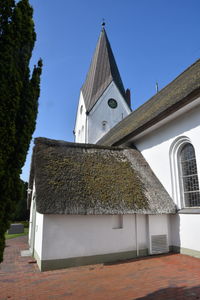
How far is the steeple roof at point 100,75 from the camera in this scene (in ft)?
79.8

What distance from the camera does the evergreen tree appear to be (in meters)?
4.24

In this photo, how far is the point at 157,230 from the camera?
853 cm

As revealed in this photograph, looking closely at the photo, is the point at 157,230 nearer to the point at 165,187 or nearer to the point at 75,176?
the point at 165,187

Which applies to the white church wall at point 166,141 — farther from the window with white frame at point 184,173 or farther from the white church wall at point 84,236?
the white church wall at point 84,236

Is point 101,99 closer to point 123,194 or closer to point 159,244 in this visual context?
point 123,194

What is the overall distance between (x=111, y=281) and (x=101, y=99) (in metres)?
20.6

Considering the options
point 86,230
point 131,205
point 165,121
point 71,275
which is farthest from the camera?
point 165,121

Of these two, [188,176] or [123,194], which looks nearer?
[123,194]

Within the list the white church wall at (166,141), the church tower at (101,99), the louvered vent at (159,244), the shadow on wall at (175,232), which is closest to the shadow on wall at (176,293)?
the louvered vent at (159,244)

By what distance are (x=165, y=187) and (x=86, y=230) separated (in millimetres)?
4172

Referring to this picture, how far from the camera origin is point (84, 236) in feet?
23.8

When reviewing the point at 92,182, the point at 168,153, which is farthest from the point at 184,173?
the point at 92,182

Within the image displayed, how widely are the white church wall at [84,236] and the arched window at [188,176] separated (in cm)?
253

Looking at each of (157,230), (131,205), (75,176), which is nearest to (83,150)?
(75,176)
